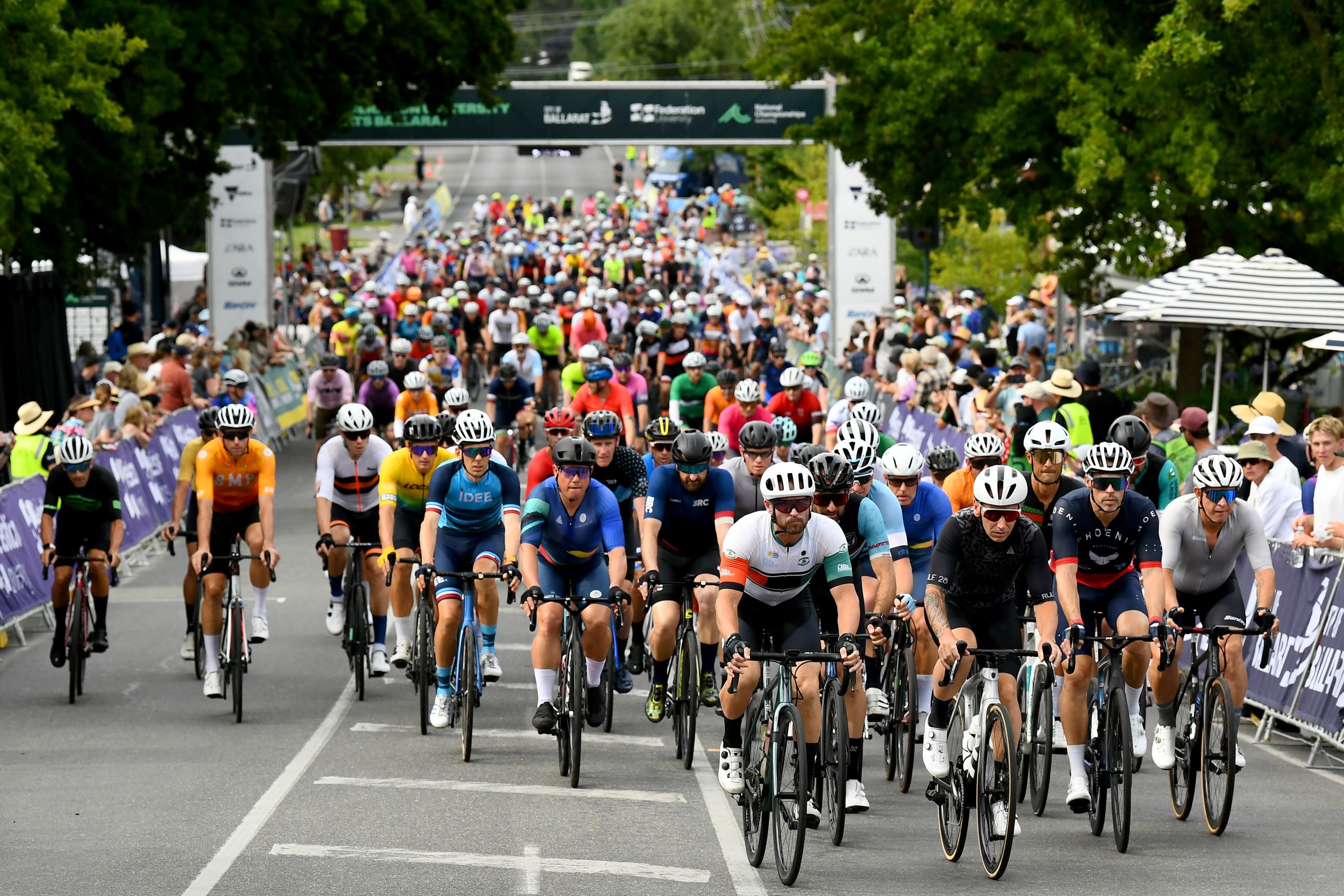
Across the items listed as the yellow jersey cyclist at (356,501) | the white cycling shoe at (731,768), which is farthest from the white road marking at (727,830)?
the yellow jersey cyclist at (356,501)

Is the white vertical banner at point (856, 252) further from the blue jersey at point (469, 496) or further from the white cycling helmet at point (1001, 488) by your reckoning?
the white cycling helmet at point (1001, 488)

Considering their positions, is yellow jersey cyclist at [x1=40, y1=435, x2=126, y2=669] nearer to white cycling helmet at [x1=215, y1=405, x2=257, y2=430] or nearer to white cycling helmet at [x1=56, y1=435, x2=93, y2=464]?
white cycling helmet at [x1=56, y1=435, x2=93, y2=464]

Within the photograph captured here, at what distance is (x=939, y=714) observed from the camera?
35.3 feet

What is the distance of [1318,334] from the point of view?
2564 cm

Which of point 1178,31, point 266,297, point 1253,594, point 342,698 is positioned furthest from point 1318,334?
point 266,297

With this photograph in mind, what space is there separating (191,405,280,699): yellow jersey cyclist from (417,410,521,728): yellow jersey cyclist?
1422 millimetres

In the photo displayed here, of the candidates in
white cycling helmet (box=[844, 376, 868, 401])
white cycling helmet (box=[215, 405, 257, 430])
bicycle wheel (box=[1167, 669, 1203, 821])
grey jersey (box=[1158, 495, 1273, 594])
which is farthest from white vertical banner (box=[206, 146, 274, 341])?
bicycle wheel (box=[1167, 669, 1203, 821])

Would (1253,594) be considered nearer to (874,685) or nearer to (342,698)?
(874,685)

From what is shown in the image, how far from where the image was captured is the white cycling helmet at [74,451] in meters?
Answer: 14.9

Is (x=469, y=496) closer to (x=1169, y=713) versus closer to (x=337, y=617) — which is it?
(x=337, y=617)

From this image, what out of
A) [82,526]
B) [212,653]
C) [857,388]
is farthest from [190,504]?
[857,388]

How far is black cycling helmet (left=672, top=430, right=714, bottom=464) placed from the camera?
12.7 metres

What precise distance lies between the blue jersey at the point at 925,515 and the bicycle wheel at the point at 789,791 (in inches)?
125

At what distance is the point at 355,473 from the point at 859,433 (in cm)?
454
